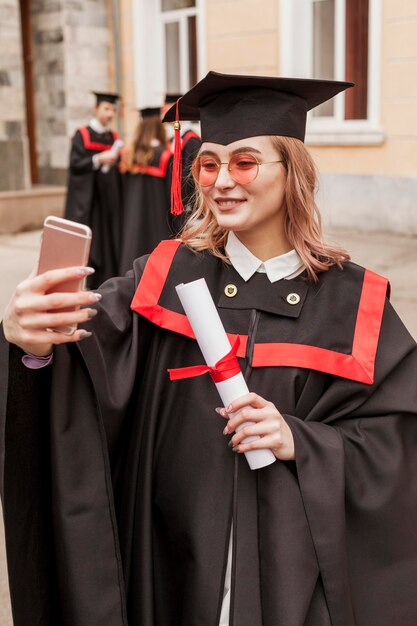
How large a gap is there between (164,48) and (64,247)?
42.0ft

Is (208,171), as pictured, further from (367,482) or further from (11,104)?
(11,104)

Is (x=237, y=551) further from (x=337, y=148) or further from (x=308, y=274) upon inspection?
(x=337, y=148)

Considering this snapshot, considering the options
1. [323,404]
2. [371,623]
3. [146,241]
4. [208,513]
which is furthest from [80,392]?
[146,241]

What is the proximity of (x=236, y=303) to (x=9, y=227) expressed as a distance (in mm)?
10844

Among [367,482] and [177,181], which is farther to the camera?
[177,181]

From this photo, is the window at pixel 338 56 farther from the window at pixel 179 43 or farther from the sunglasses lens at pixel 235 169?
the sunglasses lens at pixel 235 169

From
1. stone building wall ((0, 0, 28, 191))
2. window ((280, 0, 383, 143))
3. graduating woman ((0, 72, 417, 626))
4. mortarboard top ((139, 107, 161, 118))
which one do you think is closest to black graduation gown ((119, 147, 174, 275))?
mortarboard top ((139, 107, 161, 118))

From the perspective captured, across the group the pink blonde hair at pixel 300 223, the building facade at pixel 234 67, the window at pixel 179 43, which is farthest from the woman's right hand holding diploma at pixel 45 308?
the window at pixel 179 43

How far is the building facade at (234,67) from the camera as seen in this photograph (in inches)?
412

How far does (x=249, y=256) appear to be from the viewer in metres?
1.92

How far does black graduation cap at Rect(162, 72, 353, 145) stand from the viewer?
1.85m

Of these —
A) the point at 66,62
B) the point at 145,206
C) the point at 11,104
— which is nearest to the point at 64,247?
the point at 145,206

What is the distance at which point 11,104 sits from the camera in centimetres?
1228

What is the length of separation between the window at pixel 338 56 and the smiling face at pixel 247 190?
913cm
